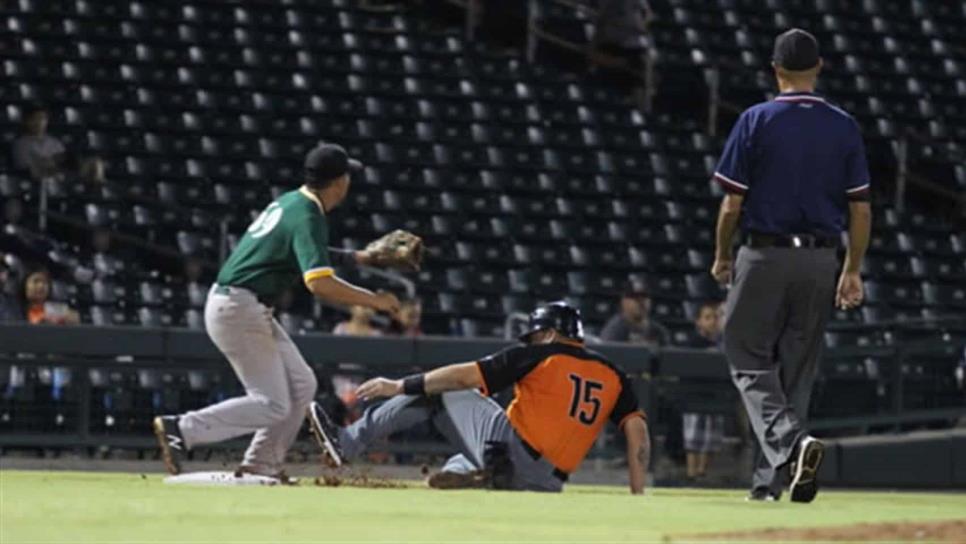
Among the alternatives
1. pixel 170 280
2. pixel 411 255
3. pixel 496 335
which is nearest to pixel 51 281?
pixel 170 280

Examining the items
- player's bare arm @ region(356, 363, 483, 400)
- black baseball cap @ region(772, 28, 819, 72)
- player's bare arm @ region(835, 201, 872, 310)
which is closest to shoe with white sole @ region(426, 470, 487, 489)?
player's bare arm @ region(356, 363, 483, 400)

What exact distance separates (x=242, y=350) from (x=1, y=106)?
13.1m

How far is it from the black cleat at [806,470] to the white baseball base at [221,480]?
2.54 m

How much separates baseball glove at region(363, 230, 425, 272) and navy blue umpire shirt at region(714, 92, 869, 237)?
7.70 ft

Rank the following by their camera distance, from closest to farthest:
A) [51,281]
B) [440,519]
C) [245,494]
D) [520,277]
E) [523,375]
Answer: [440,519], [245,494], [523,375], [51,281], [520,277]

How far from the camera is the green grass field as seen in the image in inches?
328

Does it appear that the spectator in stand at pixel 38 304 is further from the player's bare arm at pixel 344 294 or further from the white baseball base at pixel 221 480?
the player's bare arm at pixel 344 294

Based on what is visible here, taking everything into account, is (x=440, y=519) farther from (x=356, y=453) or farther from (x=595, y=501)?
(x=356, y=453)

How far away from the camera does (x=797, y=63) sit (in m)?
11.2

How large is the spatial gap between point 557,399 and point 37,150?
1139cm

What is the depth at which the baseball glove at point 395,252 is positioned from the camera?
42.9 ft

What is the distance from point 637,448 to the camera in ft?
41.6

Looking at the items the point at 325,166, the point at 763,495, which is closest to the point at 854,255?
the point at 763,495

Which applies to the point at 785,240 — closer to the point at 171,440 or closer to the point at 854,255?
the point at 854,255
